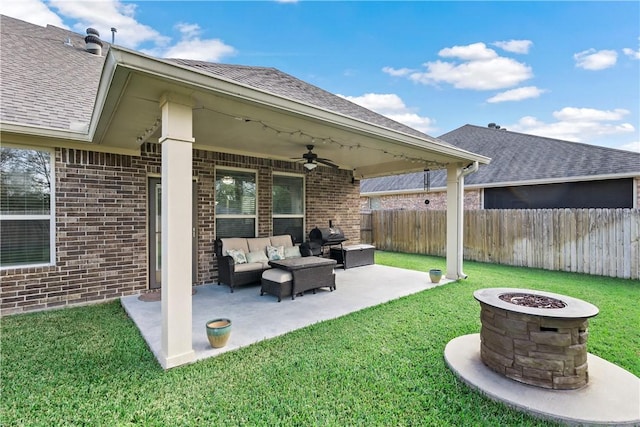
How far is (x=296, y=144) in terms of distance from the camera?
600cm

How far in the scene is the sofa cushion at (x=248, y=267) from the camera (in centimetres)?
585

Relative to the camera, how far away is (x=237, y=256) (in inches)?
238

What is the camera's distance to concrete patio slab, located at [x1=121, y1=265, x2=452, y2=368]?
12.3ft

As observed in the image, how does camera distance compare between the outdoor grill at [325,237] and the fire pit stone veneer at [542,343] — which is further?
the outdoor grill at [325,237]

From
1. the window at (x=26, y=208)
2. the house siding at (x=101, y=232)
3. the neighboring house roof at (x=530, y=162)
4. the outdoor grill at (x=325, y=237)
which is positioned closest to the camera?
the window at (x=26, y=208)

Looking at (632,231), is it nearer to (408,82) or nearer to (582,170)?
(582,170)

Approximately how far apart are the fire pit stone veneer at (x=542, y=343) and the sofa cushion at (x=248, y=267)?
4.32m

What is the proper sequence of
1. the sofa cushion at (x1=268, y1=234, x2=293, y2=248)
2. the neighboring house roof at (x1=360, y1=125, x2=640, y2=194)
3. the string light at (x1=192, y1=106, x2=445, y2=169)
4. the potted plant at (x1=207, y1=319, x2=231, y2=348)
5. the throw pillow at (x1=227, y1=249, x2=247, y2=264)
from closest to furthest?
the potted plant at (x1=207, y1=319, x2=231, y2=348), the string light at (x1=192, y1=106, x2=445, y2=169), the throw pillow at (x1=227, y1=249, x2=247, y2=264), the sofa cushion at (x1=268, y1=234, x2=293, y2=248), the neighboring house roof at (x1=360, y1=125, x2=640, y2=194)

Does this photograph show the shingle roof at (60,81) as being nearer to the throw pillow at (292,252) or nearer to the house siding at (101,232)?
the house siding at (101,232)

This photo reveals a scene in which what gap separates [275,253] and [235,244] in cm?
87

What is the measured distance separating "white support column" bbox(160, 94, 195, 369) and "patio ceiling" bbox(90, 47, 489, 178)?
294mm

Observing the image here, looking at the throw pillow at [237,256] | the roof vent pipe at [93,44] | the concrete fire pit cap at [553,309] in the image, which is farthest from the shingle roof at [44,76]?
the concrete fire pit cap at [553,309]

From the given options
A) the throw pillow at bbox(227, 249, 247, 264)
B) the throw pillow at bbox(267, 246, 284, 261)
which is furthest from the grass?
the throw pillow at bbox(267, 246, 284, 261)

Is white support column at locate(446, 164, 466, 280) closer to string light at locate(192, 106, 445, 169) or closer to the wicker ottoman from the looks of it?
string light at locate(192, 106, 445, 169)
